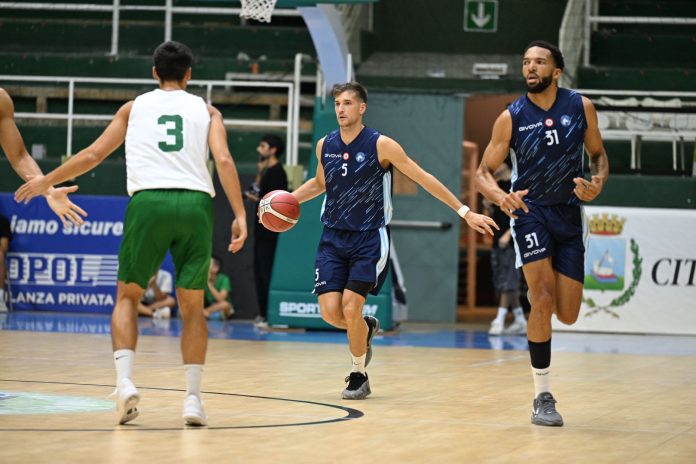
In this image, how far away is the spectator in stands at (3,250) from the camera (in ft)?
56.7

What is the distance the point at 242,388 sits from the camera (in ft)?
28.0

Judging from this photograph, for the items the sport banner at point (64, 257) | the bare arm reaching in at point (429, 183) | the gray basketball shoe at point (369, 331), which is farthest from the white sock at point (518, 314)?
the bare arm reaching in at point (429, 183)

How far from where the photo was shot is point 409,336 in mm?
14938

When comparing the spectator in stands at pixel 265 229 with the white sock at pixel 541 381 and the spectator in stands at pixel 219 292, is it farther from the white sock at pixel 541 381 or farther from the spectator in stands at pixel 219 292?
the white sock at pixel 541 381

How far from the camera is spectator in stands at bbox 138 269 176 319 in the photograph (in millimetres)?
17047

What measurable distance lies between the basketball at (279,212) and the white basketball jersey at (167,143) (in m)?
1.93

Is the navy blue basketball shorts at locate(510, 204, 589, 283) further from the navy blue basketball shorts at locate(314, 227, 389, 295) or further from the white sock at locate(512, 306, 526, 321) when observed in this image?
the white sock at locate(512, 306, 526, 321)

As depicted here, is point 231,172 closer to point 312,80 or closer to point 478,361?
point 478,361

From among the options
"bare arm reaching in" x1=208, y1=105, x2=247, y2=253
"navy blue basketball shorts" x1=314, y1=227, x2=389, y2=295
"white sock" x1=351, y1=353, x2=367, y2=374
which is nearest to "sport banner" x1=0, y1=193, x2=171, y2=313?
"navy blue basketball shorts" x1=314, y1=227, x2=389, y2=295

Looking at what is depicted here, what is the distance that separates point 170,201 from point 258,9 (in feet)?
24.4

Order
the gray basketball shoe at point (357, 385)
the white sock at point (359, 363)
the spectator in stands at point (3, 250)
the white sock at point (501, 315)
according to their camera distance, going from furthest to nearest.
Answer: the spectator in stands at point (3, 250) < the white sock at point (501, 315) < the white sock at point (359, 363) < the gray basketball shoe at point (357, 385)

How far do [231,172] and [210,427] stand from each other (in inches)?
53.4

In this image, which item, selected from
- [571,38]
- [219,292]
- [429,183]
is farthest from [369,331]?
[571,38]

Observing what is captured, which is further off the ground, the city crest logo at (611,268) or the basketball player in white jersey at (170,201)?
the basketball player in white jersey at (170,201)
